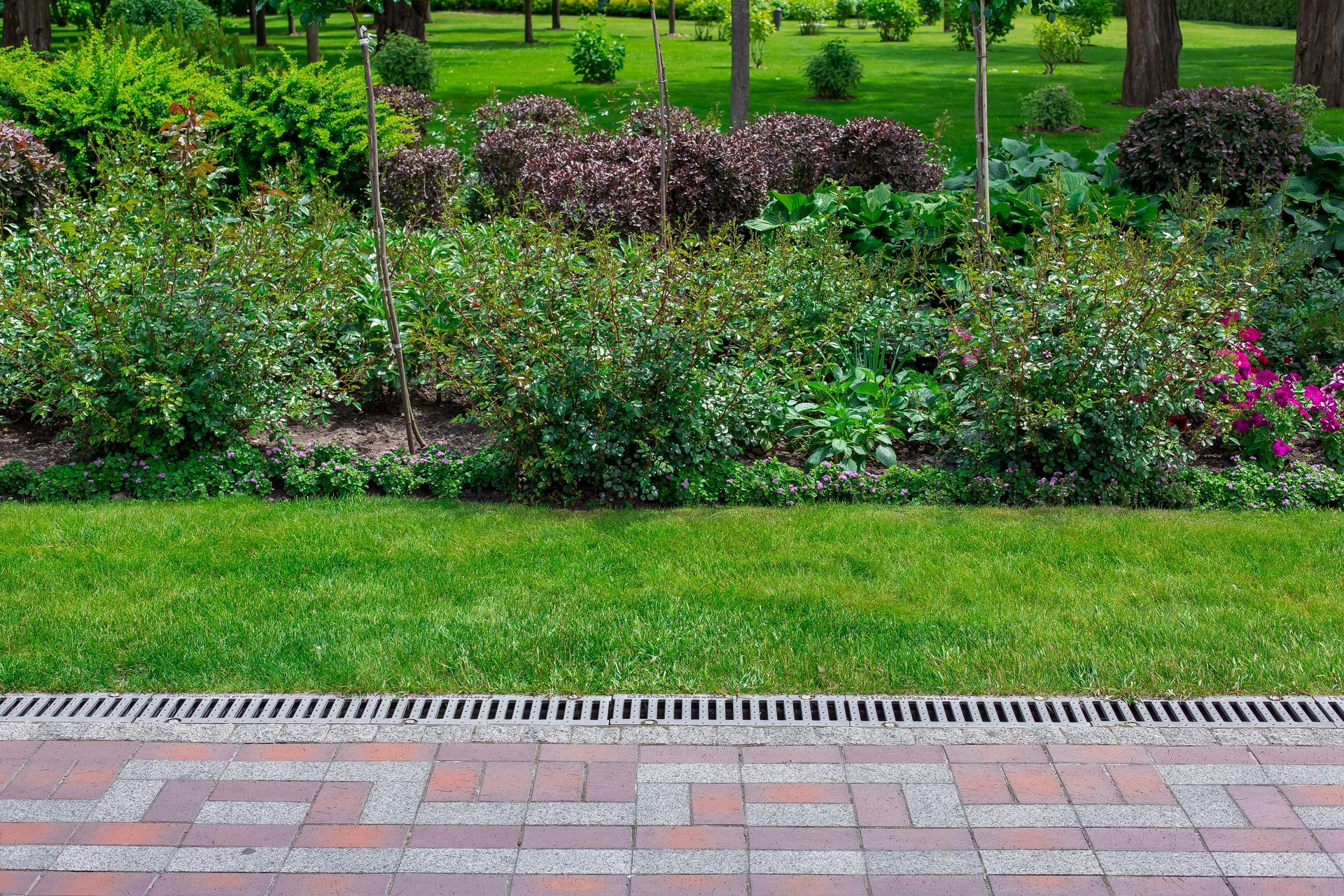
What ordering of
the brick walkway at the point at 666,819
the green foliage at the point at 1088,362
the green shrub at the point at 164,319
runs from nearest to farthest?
the brick walkway at the point at 666,819
the green foliage at the point at 1088,362
the green shrub at the point at 164,319

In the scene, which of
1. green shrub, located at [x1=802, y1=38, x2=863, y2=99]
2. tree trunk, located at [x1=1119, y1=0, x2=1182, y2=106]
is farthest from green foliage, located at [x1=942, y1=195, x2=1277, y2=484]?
green shrub, located at [x1=802, y1=38, x2=863, y2=99]

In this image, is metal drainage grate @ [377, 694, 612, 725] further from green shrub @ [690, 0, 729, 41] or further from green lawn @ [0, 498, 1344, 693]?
green shrub @ [690, 0, 729, 41]

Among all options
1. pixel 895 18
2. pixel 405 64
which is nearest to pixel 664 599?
pixel 405 64

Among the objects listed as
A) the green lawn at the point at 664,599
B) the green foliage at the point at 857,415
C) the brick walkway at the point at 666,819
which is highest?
the green foliage at the point at 857,415

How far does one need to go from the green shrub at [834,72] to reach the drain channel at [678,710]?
17.4 metres

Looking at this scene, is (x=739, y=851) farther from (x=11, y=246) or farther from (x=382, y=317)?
(x=11, y=246)

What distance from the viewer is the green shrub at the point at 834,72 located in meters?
19.7

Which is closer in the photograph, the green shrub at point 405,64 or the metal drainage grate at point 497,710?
the metal drainage grate at point 497,710

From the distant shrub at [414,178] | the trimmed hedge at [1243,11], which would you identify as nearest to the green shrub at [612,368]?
the distant shrub at [414,178]

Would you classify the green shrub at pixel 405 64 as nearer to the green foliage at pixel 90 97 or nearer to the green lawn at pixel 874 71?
the green lawn at pixel 874 71

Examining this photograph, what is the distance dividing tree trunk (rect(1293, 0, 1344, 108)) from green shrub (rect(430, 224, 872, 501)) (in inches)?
560

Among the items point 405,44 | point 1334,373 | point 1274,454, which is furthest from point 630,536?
point 405,44

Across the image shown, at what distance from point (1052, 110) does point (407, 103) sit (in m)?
8.93

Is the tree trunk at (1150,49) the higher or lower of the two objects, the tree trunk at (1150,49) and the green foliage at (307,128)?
the higher
